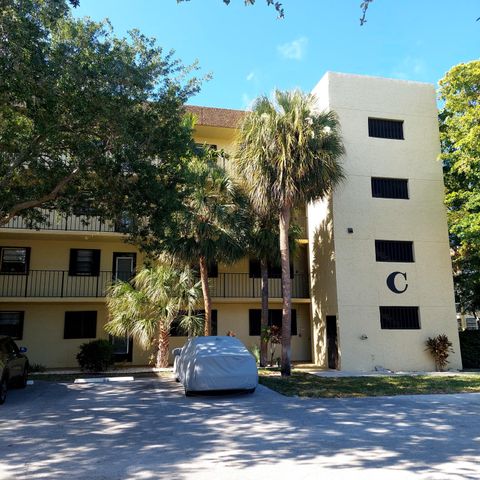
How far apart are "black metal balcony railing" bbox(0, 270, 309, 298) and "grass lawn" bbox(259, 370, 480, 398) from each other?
18.2 feet

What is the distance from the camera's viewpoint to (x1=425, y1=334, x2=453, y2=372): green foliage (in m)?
17.4

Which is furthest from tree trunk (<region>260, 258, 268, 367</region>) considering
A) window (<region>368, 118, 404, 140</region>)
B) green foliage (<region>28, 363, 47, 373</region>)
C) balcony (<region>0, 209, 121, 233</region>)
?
green foliage (<region>28, 363, 47, 373</region>)

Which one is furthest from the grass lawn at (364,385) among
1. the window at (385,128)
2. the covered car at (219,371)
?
the window at (385,128)

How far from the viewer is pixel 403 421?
855 cm

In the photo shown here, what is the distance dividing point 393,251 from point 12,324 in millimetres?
15655

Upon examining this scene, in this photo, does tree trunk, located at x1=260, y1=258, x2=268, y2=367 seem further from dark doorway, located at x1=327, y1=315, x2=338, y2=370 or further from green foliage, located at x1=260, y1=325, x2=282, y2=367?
dark doorway, located at x1=327, y1=315, x2=338, y2=370

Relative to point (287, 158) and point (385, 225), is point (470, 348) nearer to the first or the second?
point (385, 225)

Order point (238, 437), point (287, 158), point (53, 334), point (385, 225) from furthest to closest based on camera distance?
point (53, 334) → point (385, 225) → point (287, 158) → point (238, 437)

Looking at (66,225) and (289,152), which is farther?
(66,225)

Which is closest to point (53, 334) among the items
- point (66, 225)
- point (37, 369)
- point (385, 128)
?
point (37, 369)

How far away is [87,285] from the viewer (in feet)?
63.9

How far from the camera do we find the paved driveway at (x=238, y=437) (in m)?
5.81

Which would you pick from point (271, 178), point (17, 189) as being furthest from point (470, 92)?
point (17, 189)

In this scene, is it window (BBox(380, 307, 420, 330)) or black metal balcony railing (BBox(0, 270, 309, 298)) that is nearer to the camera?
window (BBox(380, 307, 420, 330))
